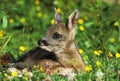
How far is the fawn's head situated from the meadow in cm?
49

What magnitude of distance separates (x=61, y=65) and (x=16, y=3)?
632 cm

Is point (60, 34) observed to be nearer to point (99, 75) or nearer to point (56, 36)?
point (56, 36)

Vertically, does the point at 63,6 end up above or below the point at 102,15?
below

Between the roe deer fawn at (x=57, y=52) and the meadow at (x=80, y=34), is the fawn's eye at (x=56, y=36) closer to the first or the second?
the roe deer fawn at (x=57, y=52)

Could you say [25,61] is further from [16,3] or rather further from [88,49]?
[16,3]

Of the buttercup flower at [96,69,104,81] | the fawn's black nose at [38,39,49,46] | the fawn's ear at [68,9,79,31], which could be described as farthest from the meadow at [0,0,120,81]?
the fawn's ear at [68,9,79,31]

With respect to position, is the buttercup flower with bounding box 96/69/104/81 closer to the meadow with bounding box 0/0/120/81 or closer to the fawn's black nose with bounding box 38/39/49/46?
the meadow with bounding box 0/0/120/81

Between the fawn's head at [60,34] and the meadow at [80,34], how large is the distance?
487mm

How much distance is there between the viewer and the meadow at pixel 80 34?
29.8 ft

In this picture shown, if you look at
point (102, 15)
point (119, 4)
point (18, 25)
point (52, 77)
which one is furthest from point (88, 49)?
point (119, 4)

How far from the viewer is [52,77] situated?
8.94m

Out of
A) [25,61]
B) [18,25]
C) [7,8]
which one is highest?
[7,8]

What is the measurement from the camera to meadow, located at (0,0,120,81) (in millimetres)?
9070

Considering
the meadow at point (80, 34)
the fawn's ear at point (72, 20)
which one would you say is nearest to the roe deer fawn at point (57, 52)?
the fawn's ear at point (72, 20)
